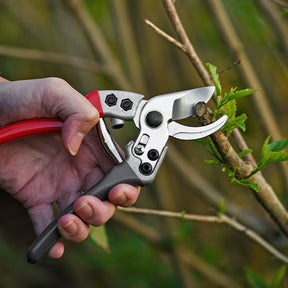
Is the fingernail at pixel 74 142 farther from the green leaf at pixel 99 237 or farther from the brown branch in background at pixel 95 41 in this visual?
the brown branch in background at pixel 95 41

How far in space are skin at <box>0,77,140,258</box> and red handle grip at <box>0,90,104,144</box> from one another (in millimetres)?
36

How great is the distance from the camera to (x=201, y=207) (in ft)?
11.8

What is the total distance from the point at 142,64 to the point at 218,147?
2.41 metres

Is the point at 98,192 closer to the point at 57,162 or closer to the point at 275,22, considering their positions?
the point at 57,162

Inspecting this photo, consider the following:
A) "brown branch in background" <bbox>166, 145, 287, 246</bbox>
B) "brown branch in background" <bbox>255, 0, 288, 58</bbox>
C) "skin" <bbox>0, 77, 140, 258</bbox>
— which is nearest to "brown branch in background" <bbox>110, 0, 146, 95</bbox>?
"brown branch in background" <bbox>166, 145, 287, 246</bbox>

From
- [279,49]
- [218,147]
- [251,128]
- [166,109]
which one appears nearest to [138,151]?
[166,109]

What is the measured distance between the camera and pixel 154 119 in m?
1.27

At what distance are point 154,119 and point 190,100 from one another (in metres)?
0.13

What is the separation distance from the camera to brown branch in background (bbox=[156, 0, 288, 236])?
1.12 meters

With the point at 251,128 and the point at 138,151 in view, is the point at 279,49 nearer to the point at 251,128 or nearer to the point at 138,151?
the point at 138,151

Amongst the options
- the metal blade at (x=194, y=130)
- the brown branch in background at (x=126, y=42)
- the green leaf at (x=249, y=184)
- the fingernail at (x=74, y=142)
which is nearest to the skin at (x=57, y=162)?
the fingernail at (x=74, y=142)

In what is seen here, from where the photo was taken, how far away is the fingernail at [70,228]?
118 centimetres

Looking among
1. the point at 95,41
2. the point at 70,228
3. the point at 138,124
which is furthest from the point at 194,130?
the point at 95,41

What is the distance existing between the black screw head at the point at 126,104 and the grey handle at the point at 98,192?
0.56 ft
